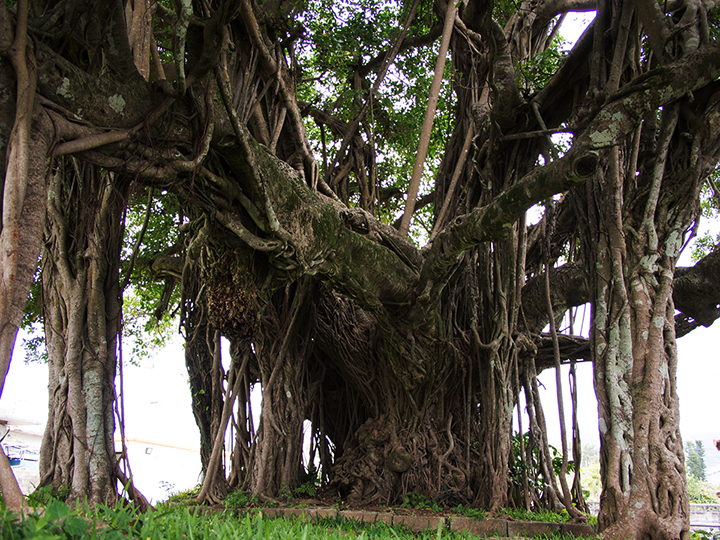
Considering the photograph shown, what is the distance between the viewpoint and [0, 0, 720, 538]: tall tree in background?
2324 mm

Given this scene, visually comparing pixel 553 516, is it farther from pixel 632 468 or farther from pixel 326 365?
pixel 326 365

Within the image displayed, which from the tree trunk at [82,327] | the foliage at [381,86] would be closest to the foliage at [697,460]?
the foliage at [381,86]

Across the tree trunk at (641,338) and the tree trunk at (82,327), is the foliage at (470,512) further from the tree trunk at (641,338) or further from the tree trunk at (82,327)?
the tree trunk at (82,327)

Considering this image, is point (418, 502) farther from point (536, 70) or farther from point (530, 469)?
point (536, 70)

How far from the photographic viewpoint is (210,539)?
1.39 m

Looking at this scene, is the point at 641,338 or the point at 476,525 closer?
the point at 641,338

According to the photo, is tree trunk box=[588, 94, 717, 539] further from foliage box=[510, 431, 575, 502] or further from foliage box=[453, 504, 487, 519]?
foliage box=[510, 431, 575, 502]

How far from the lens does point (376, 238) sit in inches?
142

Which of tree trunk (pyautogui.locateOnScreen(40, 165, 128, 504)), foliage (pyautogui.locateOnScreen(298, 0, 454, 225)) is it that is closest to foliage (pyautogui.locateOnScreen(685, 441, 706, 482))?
foliage (pyautogui.locateOnScreen(298, 0, 454, 225))

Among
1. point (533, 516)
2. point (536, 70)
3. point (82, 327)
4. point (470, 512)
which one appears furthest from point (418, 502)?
point (536, 70)

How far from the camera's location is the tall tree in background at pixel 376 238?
2.32 meters

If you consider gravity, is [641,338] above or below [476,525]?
above

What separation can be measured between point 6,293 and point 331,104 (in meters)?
4.75

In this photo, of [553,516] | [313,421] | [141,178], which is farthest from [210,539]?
[313,421]
